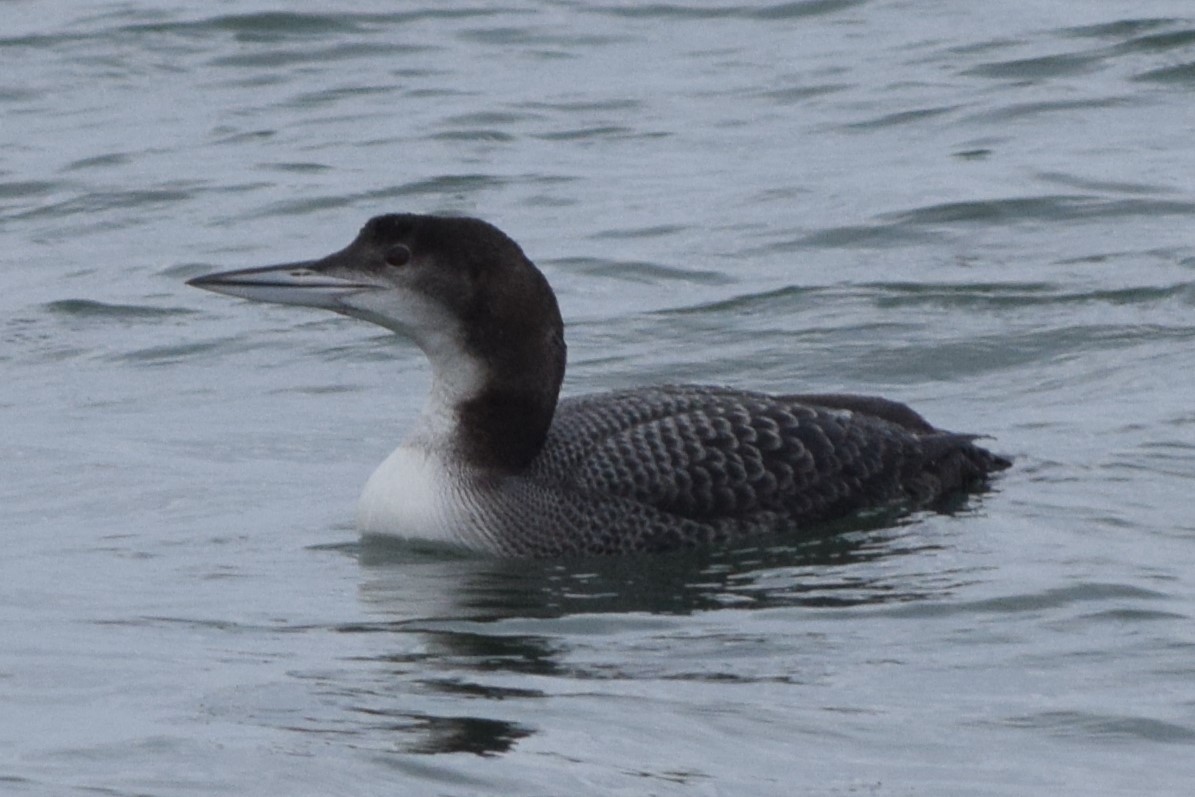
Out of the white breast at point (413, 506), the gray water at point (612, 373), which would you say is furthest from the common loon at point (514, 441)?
the gray water at point (612, 373)

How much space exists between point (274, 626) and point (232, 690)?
643mm

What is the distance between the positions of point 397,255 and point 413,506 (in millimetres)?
682

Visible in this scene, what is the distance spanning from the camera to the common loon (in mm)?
7453

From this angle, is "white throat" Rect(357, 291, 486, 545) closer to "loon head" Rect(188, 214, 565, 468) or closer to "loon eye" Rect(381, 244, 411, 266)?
"loon head" Rect(188, 214, 565, 468)

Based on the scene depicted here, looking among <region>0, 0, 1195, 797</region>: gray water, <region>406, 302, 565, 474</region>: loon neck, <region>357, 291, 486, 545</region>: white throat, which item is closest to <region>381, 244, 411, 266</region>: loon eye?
<region>357, 291, 486, 545</region>: white throat

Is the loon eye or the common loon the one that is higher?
the loon eye

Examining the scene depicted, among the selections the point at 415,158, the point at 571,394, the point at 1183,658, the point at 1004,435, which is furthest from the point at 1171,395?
the point at 415,158

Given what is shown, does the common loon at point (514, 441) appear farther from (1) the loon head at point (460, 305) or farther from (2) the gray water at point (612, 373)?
(2) the gray water at point (612, 373)

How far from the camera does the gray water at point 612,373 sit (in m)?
5.68

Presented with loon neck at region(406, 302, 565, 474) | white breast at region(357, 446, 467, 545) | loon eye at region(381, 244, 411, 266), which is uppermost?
loon eye at region(381, 244, 411, 266)

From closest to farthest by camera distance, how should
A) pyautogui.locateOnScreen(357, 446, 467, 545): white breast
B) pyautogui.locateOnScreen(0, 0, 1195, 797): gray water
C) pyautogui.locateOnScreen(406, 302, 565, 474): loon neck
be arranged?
1. pyautogui.locateOnScreen(0, 0, 1195, 797): gray water
2. pyautogui.locateOnScreen(357, 446, 467, 545): white breast
3. pyautogui.locateOnScreen(406, 302, 565, 474): loon neck

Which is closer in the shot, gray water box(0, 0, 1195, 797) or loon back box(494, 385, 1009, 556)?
gray water box(0, 0, 1195, 797)

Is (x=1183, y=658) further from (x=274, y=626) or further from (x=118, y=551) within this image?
(x=118, y=551)

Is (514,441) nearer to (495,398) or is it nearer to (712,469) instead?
(495,398)
